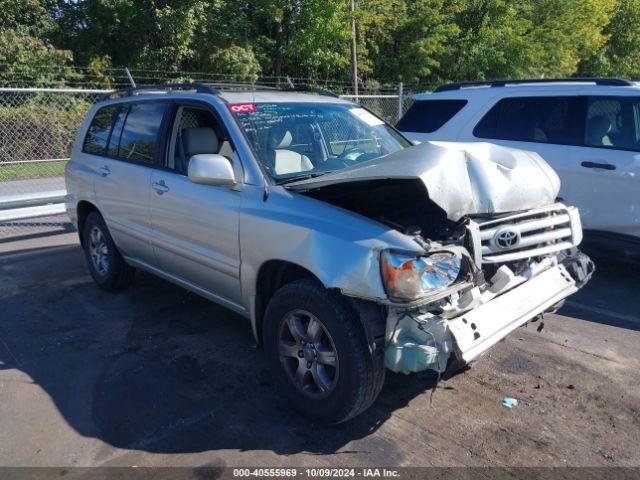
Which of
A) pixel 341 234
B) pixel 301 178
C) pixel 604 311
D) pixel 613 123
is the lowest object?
pixel 604 311

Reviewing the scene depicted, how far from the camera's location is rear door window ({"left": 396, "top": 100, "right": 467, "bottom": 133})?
703cm

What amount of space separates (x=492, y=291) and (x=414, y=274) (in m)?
0.69

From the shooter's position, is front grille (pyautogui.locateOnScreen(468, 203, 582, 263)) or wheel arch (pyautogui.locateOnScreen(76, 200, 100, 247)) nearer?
front grille (pyautogui.locateOnScreen(468, 203, 582, 263))

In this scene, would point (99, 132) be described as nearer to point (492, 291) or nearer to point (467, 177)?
point (467, 177)

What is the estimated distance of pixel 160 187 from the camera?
14.8 ft

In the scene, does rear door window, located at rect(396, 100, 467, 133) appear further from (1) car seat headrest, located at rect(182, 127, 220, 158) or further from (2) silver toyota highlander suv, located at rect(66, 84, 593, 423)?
(1) car seat headrest, located at rect(182, 127, 220, 158)

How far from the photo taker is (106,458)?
3131 mm

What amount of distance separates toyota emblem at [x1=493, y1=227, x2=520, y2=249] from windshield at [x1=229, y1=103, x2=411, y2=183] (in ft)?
4.34

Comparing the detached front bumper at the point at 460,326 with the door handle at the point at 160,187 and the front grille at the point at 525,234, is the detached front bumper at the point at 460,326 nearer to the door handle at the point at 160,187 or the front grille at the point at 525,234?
the front grille at the point at 525,234

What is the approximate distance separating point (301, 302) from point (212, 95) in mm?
1901

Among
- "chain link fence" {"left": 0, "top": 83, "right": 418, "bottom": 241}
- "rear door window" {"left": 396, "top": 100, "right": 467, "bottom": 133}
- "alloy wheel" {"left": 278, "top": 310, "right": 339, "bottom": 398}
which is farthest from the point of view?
"chain link fence" {"left": 0, "top": 83, "right": 418, "bottom": 241}

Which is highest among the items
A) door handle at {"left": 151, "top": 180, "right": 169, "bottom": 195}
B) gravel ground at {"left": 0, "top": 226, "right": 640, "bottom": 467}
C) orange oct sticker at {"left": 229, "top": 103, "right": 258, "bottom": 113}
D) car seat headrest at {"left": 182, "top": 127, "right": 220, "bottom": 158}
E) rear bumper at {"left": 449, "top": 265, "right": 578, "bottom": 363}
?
orange oct sticker at {"left": 229, "top": 103, "right": 258, "bottom": 113}

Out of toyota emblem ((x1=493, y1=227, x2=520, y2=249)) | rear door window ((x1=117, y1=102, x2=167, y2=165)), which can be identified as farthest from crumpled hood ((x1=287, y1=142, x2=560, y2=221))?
rear door window ((x1=117, y1=102, x2=167, y2=165))

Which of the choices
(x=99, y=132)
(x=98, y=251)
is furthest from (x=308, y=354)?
(x=99, y=132)
